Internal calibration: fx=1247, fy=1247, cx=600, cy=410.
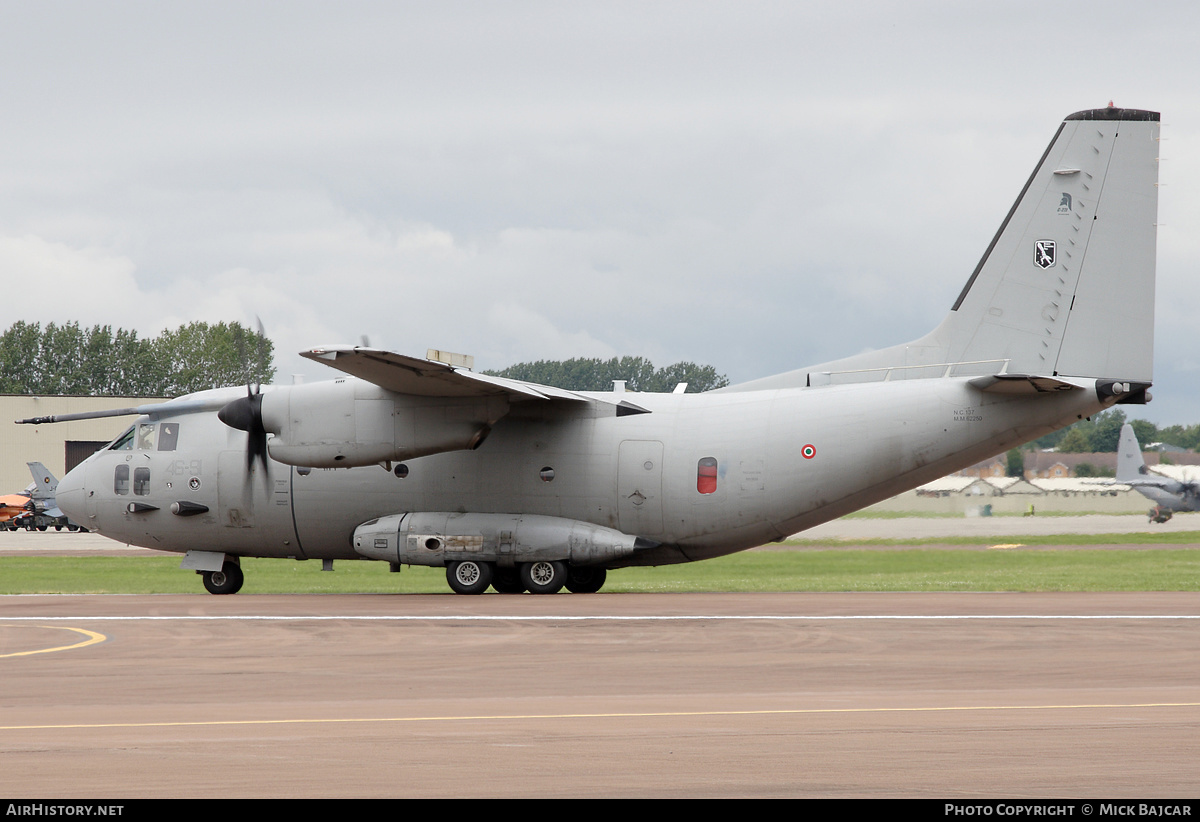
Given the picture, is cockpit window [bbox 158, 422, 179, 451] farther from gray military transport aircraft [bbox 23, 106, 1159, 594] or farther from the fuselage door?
the fuselage door

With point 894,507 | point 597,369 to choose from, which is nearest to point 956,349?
point 894,507

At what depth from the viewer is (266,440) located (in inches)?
958

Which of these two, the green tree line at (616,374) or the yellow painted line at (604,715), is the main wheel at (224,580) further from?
the green tree line at (616,374)

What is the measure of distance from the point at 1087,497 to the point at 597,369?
63.5m

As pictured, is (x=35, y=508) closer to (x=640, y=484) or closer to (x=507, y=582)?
(x=507, y=582)

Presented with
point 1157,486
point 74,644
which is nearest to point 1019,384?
point 74,644

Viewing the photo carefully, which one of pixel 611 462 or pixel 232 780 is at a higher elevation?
pixel 611 462

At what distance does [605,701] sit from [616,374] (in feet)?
419

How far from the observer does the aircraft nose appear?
26.3 metres

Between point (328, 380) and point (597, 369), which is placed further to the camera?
point (597, 369)

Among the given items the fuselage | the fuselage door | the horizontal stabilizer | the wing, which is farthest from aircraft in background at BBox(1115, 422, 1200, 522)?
the wing

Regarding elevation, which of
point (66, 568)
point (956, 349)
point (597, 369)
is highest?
point (597, 369)

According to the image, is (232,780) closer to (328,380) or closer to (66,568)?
(328,380)

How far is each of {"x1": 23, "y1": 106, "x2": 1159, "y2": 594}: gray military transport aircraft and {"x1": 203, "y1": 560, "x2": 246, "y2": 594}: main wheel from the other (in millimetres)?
113
